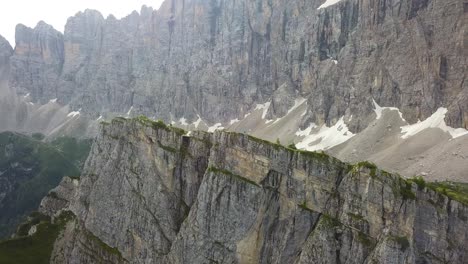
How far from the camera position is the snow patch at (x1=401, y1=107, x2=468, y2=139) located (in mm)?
156875

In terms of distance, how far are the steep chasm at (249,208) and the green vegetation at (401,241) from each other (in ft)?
0.35

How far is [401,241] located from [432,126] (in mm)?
129356

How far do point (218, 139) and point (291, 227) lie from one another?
58.0ft

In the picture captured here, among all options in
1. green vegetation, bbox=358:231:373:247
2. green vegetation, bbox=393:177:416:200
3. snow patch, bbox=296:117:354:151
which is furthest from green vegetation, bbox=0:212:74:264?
snow patch, bbox=296:117:354:151

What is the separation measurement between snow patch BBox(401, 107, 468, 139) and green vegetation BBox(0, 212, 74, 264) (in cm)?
12192

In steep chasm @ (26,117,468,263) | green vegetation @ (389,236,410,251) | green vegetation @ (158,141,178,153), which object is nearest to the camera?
green vegetation @ (389,236,410,251)

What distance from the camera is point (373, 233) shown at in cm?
4947

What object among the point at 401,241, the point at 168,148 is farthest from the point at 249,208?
the point at 168,148

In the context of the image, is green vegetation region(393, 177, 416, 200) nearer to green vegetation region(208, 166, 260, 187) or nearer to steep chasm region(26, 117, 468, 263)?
steep chasm region(26, 117, 468, 263)

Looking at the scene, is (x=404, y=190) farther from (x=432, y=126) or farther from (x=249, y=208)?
(x=432, y=126)

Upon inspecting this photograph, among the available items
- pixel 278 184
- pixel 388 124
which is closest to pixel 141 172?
pixel 278 184

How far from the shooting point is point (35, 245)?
294 feet

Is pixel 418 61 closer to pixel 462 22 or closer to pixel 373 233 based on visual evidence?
pixel 462 22

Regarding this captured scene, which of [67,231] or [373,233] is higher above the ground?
[373,233]
